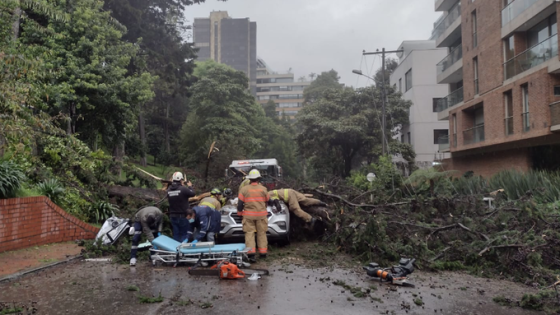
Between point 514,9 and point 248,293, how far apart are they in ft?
65.8

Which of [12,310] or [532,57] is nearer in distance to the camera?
[12,310]

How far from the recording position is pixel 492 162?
2423cm

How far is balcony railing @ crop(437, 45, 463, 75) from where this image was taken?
28477 millimetres

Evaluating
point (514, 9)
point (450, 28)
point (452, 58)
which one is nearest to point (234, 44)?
point (450, 28)

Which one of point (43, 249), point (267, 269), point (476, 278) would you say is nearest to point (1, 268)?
point (43, 249)

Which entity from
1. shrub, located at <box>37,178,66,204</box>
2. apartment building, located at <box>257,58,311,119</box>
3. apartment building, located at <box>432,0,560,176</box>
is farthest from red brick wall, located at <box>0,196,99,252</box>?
apartment building, located at <box>257,58,311,119</box>

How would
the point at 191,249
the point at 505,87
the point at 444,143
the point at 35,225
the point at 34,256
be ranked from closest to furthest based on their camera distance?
the point at 191,249 < the point at 34,256 < the point at 35,225 < the point at 505,87 < the point at 444,143

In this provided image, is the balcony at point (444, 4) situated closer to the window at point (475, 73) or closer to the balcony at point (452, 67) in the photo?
the balcony at point (452, 67)

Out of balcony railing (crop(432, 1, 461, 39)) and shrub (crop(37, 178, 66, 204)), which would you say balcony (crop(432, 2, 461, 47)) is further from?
shrub (crop(37, 178, 66, 204))

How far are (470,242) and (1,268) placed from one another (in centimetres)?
831

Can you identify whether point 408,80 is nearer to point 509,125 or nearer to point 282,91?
point 509,125

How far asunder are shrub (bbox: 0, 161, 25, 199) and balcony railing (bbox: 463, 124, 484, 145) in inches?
847

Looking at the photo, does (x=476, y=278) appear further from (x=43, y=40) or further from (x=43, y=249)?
(x=43, y=40)

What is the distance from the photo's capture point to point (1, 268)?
7426 mm
